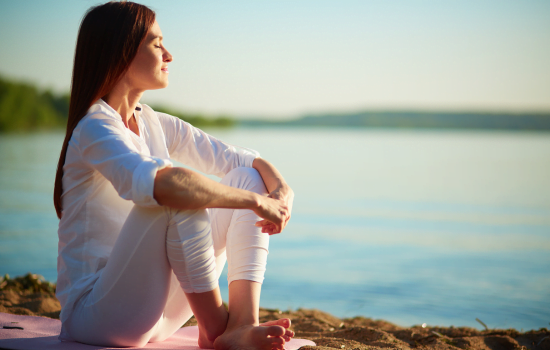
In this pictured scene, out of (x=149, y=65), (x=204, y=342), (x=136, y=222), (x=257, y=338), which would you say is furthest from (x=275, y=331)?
(x=149, y=65)

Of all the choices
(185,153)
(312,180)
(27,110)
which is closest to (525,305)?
(185,153)

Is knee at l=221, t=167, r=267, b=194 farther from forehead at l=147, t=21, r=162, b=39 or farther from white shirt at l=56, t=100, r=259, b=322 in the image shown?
forehead at l=147, t=21, r=162, b=39

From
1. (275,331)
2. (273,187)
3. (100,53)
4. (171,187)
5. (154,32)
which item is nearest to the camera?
(171,187)

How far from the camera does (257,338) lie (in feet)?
4.75

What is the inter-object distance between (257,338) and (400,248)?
4049 mm

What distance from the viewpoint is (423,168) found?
13.1 m

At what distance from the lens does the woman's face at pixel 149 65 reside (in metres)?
1.61

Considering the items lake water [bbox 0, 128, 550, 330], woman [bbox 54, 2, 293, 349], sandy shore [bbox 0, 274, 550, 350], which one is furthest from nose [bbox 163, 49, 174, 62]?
lake water [bbox 0, 128, 550, 330]

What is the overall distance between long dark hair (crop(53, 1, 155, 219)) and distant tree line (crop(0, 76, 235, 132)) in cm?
2356

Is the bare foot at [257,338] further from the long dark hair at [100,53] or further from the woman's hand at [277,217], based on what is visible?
the long dark hair at [100,53]

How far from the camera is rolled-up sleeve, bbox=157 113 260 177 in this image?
78.2 inches

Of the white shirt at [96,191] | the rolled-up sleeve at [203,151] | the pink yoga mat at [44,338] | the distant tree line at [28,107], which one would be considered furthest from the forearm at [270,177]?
the distant tree line at [28,107]

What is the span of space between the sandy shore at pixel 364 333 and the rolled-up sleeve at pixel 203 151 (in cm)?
81

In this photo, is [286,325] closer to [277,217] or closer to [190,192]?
[277,217]
